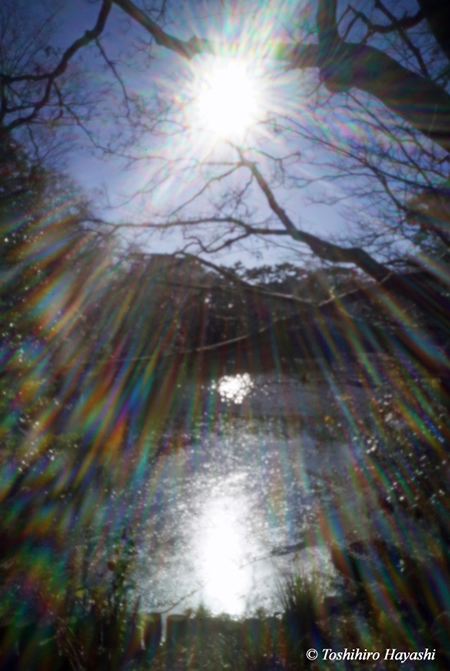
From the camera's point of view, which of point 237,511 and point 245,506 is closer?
point 237,511

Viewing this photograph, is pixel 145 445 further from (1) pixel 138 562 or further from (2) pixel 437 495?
(2) pixel 437 495

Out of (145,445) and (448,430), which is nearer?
(448,430)

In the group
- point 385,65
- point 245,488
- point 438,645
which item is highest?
→ point 385,65

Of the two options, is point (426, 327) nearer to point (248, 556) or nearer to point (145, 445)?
point (248, 556)

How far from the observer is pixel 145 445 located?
8.39 meters

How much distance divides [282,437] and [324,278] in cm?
280

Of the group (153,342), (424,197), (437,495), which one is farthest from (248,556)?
(153,342)

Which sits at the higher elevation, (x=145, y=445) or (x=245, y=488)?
(x=145, y=445)

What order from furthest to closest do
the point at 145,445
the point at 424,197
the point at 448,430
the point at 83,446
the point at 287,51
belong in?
the point at 145,445
the point at 83,446
the point at 448,430
the point at 287,51
the point at 424,197

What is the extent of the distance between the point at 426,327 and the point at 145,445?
14.6 ft

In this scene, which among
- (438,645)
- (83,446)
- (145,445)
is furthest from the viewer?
(145,445)

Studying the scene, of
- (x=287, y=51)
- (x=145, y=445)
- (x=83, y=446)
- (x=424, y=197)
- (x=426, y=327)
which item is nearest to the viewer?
(x=424, y=197)

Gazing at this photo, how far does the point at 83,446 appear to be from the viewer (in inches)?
295

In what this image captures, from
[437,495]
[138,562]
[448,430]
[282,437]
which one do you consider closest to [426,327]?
[448,430]
